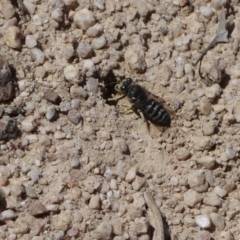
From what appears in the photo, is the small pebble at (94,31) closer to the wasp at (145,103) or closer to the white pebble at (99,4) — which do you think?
the white pebble at (99,4)

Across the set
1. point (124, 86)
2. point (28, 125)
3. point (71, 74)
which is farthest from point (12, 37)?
point (124, 86)

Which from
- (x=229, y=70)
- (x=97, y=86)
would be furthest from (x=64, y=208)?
(x=229, y=70)

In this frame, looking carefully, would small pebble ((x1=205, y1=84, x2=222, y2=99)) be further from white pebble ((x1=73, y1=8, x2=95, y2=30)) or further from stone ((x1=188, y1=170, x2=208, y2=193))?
white pebble ((x1=73, y1=8, x2=95, y2=30))

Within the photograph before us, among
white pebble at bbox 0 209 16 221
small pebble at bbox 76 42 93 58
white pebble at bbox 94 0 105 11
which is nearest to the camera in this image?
white pebble at bbox 0 209 16 221

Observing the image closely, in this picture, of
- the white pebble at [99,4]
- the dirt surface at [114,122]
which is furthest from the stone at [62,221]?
the white pebble at [99,4]

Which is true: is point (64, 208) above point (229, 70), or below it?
below

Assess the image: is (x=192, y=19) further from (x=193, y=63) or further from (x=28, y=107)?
(x=28, y=107)

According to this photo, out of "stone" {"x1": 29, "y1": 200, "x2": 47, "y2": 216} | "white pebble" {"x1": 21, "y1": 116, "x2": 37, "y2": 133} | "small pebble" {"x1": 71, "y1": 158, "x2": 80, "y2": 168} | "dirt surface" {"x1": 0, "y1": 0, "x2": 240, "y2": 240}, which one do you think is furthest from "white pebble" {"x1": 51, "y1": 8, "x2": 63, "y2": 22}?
"stone" {"x1": 29, "y1": 200, "x2": 47, "y2": 216}
